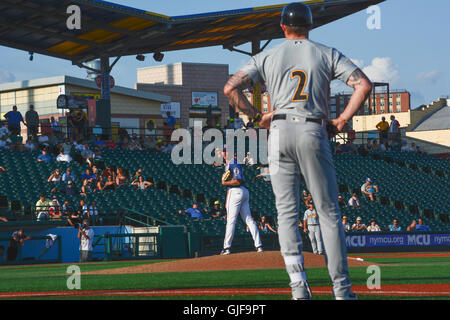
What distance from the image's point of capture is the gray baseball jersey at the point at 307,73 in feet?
17.3

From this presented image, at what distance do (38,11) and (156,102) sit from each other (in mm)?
18854

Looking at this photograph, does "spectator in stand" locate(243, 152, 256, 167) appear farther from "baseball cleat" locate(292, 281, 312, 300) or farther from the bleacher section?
"baseball cleat" locate(292, 281, 312, 300)

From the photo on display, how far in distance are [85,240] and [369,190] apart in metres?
13.0

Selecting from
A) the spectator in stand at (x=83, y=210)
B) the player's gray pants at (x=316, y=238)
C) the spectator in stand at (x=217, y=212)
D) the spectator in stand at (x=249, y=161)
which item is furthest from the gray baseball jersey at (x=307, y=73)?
the spectator in stand at (x=249, y=161)

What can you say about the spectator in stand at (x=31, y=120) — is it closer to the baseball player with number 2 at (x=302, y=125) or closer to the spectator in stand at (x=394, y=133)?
the spectator in stand at (x=394, y=133)

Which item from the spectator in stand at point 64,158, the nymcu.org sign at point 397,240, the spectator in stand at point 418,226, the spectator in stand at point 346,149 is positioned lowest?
the nymcu.org sign at point 397,240

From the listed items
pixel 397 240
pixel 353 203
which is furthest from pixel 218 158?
pixel 397 240

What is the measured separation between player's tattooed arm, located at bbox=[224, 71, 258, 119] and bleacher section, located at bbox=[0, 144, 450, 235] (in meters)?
14.8

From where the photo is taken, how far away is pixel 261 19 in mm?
31359

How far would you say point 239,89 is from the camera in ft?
18.1

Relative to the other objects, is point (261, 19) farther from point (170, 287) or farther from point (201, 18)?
point (170, 287)

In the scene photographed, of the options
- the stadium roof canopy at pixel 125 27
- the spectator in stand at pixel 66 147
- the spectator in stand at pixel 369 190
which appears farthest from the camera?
the spectator in stand at pixel 369 190

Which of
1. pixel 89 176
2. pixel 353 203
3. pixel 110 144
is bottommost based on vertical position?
pixel 353 203

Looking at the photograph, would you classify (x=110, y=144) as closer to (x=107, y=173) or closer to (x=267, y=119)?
(x=107, y=173)
